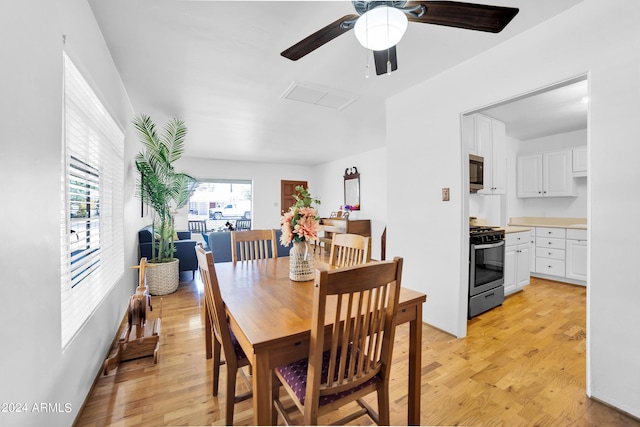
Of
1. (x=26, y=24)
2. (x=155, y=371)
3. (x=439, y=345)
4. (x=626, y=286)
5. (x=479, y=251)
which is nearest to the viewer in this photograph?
(x=26, y=24)

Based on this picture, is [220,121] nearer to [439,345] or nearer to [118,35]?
[118,35]

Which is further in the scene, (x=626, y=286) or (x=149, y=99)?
(x=149, y=99)

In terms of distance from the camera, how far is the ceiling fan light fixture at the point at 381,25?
1.25 m

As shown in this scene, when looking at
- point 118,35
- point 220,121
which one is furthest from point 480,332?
point 220,121

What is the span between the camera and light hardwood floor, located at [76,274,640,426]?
151 cm

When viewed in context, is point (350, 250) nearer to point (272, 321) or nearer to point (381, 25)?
point (272, 321)

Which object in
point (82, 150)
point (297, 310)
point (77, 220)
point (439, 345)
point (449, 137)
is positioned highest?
point (449, 137)

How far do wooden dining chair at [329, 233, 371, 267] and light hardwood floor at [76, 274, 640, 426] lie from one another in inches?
33.8

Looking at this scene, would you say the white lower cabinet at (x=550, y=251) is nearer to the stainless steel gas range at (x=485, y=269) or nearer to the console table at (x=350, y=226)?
the stainless steel gas range at (x=485, y=269)

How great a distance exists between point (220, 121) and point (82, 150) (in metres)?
2.47

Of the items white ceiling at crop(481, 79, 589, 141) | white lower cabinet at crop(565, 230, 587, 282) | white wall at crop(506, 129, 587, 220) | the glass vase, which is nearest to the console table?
white wall at crop(506, 129, 587, 220)

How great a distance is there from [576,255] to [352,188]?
445cm

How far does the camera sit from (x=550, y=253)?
4125mm

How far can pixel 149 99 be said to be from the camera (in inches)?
126
